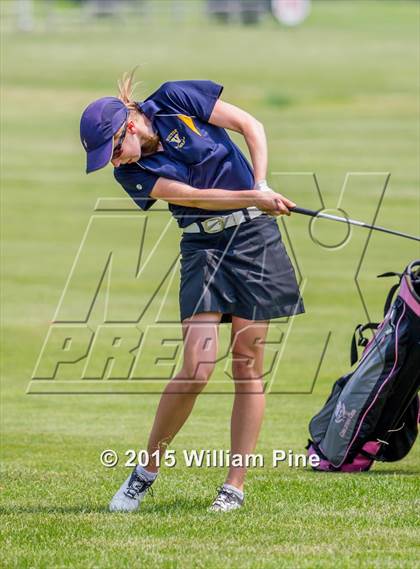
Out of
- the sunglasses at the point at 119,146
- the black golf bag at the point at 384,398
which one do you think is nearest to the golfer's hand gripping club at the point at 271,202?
the sunglasses at the point at 119,146

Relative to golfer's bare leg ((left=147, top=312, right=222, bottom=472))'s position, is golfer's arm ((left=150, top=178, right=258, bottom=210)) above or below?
above

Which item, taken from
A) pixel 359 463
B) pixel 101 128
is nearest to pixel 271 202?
pixel 101 128

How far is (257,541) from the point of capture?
5.50m

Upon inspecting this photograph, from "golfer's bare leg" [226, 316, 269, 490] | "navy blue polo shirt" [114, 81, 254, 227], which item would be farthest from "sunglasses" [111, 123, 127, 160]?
"golfer's bare leg" [226, 316, 269, 490]

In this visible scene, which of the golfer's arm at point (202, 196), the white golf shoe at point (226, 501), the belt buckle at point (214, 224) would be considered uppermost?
the golfer's arm at point (202, 196)

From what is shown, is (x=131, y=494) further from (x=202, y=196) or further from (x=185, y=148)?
(x=185, y=148)

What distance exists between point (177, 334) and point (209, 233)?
264 inches

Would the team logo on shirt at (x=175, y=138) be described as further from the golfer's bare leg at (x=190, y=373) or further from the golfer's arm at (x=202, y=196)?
the golfer's bare leg at (x=190, y=373)

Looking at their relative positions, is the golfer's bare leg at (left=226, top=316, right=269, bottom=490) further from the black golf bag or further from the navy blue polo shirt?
the black golf bag

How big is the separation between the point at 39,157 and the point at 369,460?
69.9ft

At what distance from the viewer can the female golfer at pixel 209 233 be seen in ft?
19.9

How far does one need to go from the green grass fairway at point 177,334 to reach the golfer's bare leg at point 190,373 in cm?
40

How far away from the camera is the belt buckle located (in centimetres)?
616

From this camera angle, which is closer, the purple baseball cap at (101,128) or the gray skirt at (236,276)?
the purple baseball cap at (101,128)
